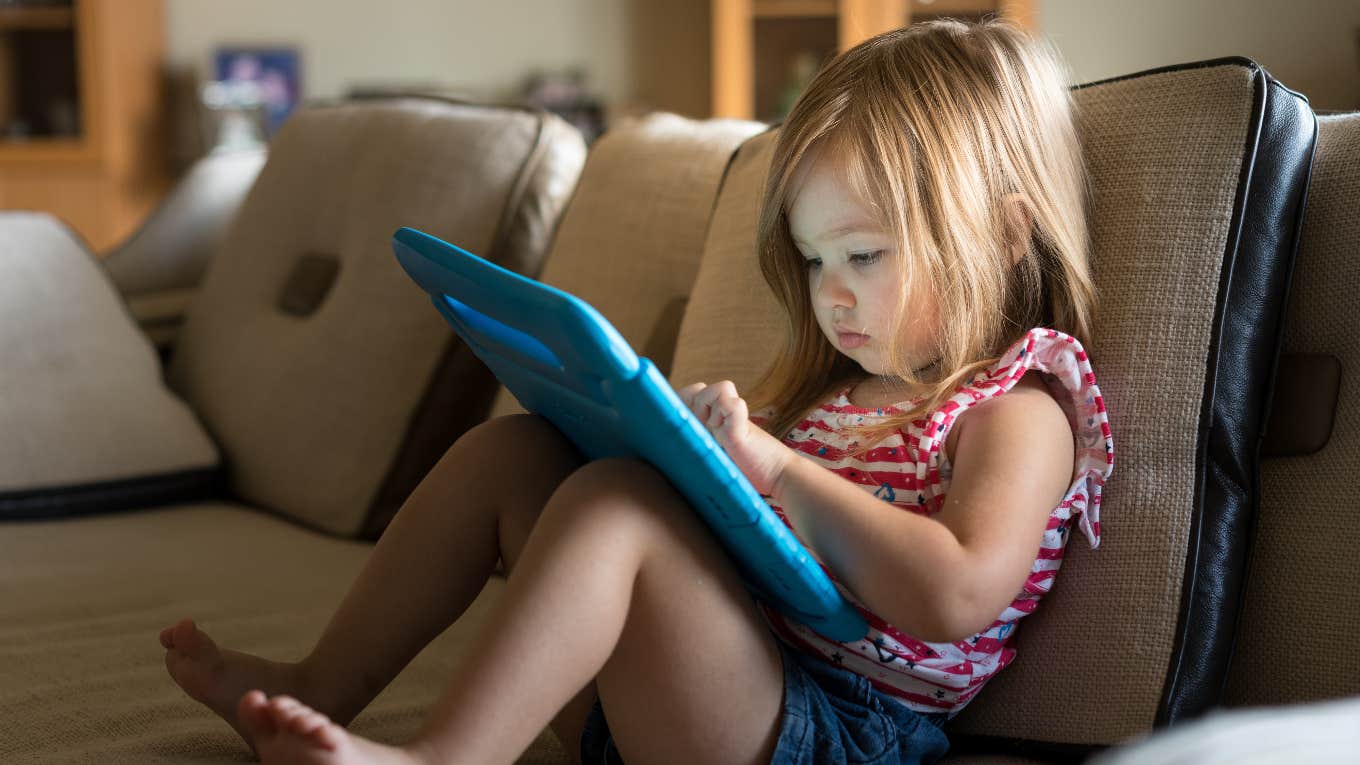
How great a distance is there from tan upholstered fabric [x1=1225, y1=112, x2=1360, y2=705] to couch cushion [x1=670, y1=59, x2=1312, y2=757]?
36 mm

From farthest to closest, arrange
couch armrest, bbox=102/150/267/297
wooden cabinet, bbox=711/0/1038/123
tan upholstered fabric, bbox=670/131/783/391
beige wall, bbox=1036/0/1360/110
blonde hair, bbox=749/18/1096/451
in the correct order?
wooden cabinet, bbox=711/0/1038/123
beige wall, bbox=1036/0/1360/110
couch armrest, bbox=102/150/267/297
tan upholstered fabric, bbox=670/131/783/391
blonde hair, bbox=749/18/1096/451

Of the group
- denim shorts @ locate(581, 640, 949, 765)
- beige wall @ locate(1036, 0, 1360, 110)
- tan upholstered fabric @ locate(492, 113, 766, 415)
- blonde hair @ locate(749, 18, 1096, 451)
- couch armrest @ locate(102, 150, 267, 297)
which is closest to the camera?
denim shorts @ locate(581, 640, 949, 765)

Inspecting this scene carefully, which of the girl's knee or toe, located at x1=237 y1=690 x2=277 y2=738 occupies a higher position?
the girl's knee

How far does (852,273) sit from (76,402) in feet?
3.74

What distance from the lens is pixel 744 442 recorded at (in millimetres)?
853

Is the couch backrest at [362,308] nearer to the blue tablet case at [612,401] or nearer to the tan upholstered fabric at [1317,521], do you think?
the blue tablet case at [612,401]

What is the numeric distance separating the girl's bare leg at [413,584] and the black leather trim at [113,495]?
79cm

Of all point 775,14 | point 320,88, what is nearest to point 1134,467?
point 775,14

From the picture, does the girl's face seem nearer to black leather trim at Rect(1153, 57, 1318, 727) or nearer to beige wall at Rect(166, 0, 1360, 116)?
black leather trim at Rect(1153, 57, 1318, 727)

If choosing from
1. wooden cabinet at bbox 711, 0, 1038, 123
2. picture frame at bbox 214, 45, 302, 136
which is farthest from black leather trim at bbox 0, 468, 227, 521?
picture frame at bbox 214, 45, 302, 136

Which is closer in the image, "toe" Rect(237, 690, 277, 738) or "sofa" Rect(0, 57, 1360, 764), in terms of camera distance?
"toe" Rect(237, 690, 277, 738)

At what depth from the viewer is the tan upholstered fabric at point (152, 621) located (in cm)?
97

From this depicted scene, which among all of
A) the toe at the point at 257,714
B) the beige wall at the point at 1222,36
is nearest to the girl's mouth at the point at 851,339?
the toe at the point at 257,714

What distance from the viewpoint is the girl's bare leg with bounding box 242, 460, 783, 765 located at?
2.49 ft
